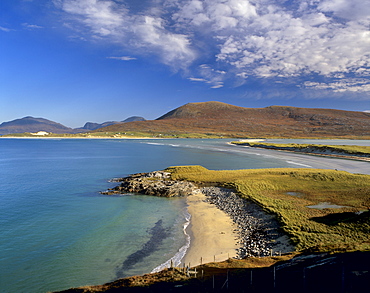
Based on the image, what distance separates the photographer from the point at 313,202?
83.8ft

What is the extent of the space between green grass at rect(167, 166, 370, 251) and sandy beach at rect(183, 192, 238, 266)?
423cm

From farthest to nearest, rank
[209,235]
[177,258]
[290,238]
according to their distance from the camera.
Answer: [209,235], [290,238], [177,258]

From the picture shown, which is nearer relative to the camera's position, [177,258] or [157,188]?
[177,258]

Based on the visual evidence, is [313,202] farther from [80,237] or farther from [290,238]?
[80,237]

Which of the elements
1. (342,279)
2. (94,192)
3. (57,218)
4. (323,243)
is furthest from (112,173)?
(342,279)

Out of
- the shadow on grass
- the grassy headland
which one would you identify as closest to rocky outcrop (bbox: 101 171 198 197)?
the shadow on grass

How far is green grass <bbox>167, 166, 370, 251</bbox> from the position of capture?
51.8 ft

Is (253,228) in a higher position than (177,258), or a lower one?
higher

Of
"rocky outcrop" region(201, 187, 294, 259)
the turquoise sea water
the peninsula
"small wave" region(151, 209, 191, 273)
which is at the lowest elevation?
the turquoise sea water

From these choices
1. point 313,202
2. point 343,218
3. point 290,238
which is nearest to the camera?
point 290,238

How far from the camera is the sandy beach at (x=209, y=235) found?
15.9 metres

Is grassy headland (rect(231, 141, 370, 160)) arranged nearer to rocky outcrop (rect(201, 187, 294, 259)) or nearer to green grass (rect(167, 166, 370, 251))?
green grass (rect(167, 166, 370, 251))

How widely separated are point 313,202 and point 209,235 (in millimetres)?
13201

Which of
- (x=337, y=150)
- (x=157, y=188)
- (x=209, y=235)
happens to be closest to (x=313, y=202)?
(x=209, y=235)
